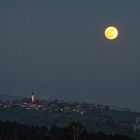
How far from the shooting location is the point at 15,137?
199000 mm

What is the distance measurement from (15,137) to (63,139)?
62.7 ft

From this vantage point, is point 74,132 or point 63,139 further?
point 63,139

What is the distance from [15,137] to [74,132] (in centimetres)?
3935

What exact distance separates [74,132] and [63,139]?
33.1 m

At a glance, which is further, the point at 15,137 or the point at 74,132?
the point at 15,137

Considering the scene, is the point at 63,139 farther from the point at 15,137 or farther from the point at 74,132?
the point at 74,132

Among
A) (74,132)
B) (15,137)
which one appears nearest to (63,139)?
(15,137)

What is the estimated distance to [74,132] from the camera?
167750 mm
